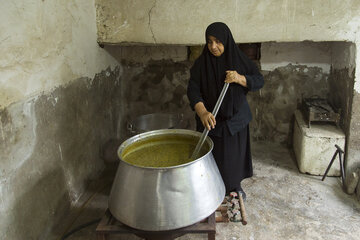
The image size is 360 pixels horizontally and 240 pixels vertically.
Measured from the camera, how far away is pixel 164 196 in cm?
140

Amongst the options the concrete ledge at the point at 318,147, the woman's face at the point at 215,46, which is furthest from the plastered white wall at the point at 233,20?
the woman's face at the point at 215,46

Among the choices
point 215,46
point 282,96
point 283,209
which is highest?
point 215,46

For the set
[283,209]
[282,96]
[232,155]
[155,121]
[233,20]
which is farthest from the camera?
[282,96]

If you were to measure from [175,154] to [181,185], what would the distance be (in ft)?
1.23

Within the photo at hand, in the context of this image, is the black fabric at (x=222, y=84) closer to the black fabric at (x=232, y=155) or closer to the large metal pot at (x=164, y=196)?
the black fabric at (x=232, y=155)

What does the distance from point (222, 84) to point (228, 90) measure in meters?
0.06

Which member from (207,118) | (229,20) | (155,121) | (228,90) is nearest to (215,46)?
(228,90)

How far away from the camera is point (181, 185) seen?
1.42 meters

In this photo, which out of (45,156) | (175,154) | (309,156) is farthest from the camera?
(309,156)

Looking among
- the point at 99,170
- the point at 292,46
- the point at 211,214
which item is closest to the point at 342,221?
the point at 211,214

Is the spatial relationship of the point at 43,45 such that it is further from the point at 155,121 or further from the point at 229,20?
the point at 229,20

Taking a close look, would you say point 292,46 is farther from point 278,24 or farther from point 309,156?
point 309,156

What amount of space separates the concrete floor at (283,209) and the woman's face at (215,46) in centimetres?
127

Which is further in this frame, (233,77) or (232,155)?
(232,155)
